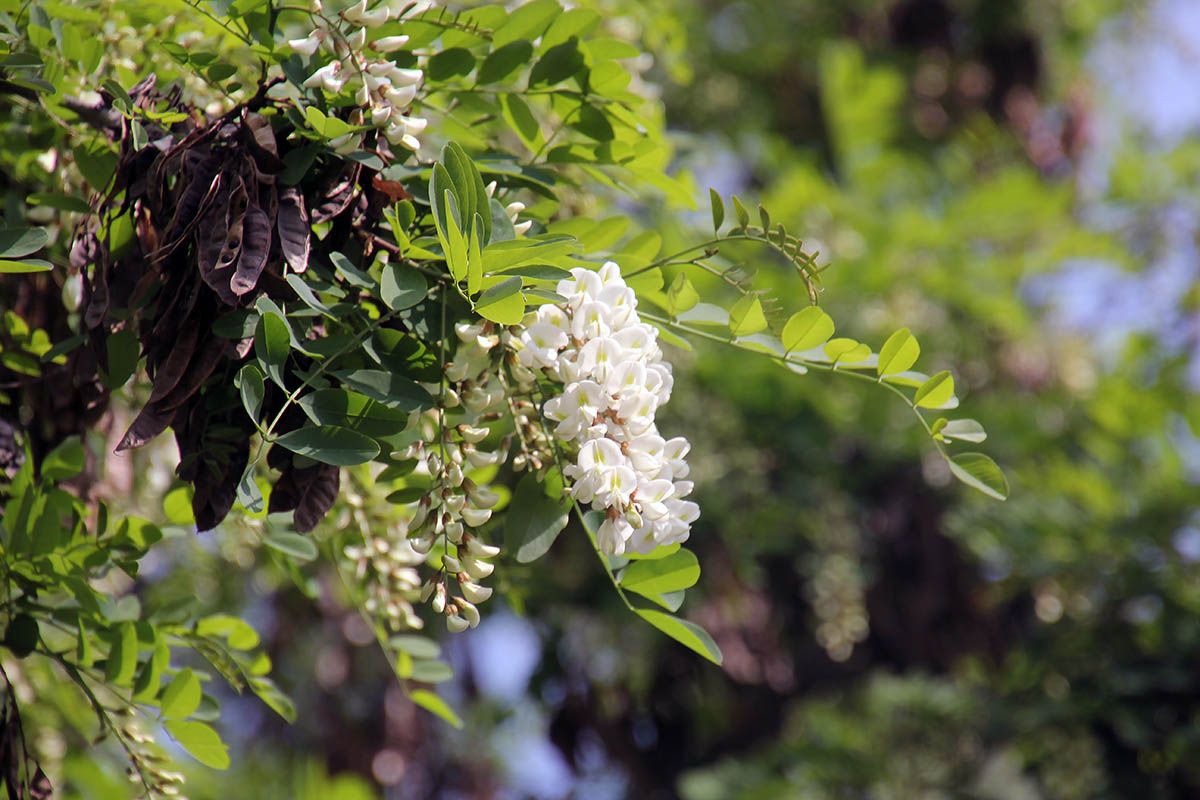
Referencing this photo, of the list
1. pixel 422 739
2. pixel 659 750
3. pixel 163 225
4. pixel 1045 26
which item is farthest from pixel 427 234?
pixel 1045 26

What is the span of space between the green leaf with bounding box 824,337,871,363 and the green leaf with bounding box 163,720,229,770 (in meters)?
0.86

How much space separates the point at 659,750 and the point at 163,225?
297 cm

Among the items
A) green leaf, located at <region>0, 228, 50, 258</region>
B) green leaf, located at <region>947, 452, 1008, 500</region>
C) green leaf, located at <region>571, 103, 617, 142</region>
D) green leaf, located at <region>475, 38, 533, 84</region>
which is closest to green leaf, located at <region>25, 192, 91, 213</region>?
green leaf, located at <region>0, 228, 50, 258</region>

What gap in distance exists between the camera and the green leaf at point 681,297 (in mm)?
1060

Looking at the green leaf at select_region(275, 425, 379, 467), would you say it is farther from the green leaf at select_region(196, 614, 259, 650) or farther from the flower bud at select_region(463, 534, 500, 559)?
the green leaf at select_region(196, 614, 259, 650)

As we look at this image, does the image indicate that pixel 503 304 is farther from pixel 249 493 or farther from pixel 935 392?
pixel 935 392

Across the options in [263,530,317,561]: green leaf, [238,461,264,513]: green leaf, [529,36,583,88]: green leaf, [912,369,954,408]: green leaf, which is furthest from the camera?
[263,530,317,561]: green leaf

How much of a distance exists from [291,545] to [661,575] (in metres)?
0.54

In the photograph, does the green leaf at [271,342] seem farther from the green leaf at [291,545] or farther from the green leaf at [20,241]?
the green leaf at [291,545]

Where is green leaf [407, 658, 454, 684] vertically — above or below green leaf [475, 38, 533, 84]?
below

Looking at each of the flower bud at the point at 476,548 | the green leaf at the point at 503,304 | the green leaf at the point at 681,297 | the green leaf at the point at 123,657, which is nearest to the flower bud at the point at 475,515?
the flower bud at the point at 476,548

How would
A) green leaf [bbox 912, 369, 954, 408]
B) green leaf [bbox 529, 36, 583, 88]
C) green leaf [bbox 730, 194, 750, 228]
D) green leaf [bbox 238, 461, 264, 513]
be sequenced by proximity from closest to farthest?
green leaf [bbox 238, 461, 264, 513], green leaf [bbox 730, 194, 750, 228], green leaf [bbox 912, 369, 954, 408], green leaf [bbox 529, 36, 583, 88]

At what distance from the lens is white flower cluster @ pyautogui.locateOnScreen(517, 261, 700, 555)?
891mm

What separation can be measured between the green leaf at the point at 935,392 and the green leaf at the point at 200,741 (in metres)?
0.92
